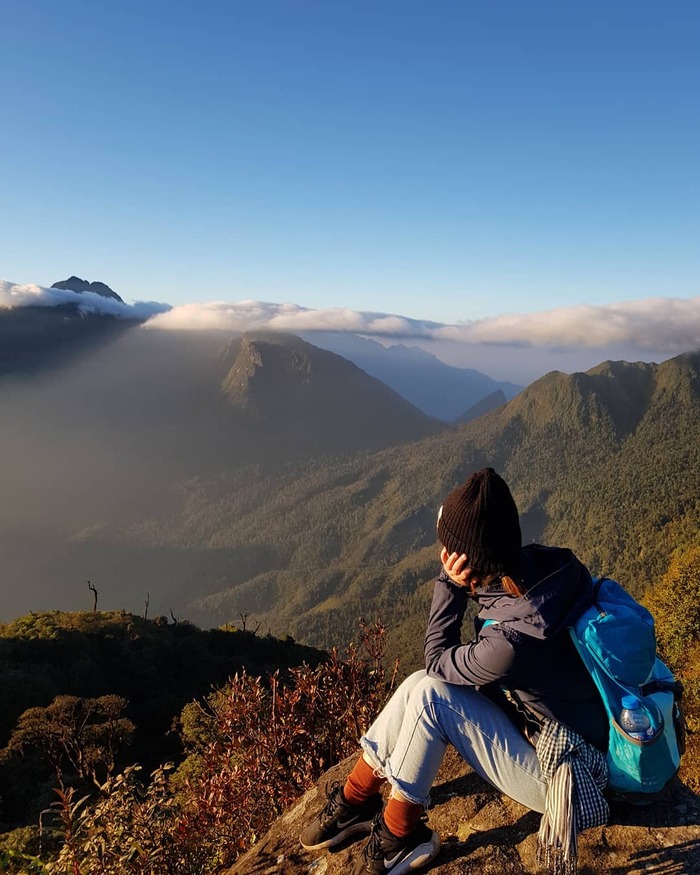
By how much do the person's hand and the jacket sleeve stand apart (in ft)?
0.61

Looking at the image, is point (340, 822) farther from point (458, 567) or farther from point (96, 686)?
point (96, 686)

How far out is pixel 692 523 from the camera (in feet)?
419

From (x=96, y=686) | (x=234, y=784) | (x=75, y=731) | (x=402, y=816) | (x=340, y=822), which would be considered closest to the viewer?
(x=402, y=816)

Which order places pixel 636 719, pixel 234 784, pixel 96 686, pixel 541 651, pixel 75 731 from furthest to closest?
pixel 96 686 < pixel 75 731 < pixel 234 784 < pixel 541 651 < pixel 636 719

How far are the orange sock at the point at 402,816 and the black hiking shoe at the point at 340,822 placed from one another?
0.46m

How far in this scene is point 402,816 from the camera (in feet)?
11.6

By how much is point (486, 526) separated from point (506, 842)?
7.84ft

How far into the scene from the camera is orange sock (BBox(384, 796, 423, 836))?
3.54m

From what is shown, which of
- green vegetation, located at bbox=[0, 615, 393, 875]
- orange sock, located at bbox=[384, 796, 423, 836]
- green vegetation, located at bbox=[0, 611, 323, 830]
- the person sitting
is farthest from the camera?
green vegetation, located at bbox=[0, 611, 323, 830]

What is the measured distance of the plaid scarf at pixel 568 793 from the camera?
127 inches

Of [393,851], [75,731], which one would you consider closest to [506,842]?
[393,851]

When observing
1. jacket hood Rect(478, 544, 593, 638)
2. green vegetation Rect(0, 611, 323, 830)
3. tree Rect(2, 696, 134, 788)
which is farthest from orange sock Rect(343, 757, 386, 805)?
tree Rect(2, 696, 134, 788)

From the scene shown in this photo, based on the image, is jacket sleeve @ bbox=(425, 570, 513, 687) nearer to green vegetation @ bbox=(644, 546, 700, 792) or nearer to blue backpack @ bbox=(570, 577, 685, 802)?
blue backpack @ bbox=(570, 577, 685, 802)

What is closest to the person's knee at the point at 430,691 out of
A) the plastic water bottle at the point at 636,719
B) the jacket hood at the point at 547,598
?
the jacket hood at the point at 547,598
